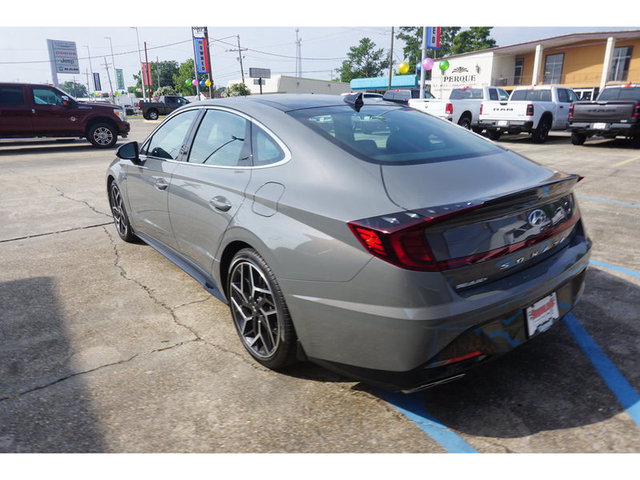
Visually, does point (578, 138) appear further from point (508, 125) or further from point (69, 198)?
point (69, 198)

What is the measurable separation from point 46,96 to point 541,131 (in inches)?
628

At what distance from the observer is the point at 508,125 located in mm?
15891

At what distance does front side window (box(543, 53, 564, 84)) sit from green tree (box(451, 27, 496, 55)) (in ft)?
94.6

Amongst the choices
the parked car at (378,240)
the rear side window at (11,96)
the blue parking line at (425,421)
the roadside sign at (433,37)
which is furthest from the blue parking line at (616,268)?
the roadside sign at (433,37)

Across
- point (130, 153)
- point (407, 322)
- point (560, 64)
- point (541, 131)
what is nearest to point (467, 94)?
point (541, 131)

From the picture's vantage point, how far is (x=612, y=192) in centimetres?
760

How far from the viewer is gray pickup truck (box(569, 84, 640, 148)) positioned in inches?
527

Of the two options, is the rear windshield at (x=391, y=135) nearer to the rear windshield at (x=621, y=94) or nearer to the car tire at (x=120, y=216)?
the car tire at (x=120, y=216)

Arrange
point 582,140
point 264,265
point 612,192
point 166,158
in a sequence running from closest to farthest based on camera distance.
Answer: point 264,265 → point 166,158 → point 612,192 → point 582,140

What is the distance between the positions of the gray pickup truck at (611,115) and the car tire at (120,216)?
13.9 meters

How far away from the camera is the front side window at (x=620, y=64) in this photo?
3722cm
